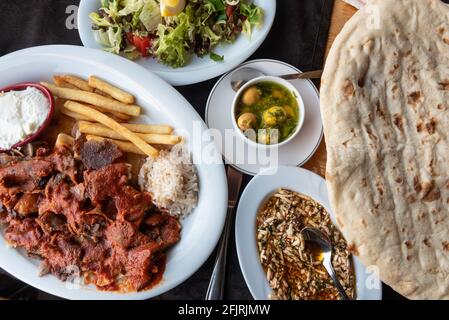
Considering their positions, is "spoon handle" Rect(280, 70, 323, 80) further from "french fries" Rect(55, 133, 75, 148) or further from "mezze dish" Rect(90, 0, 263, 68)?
"french fries" Rect(55, 133, 75, 148)

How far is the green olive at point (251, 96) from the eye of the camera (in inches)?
104

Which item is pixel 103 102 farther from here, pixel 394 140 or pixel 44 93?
pixel 394 140

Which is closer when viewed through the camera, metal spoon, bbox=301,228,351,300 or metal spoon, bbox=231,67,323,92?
metal spoon, bbox=301,228,351,300

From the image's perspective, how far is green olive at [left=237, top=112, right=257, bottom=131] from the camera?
2.59m

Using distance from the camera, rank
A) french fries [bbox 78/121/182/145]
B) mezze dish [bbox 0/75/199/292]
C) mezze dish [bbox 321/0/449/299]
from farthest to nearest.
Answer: french fries [bbox 78/121/182/145] < mezze dish [bbox 0/75/199/292] < mezze dish [bbox 321/0/449/299]

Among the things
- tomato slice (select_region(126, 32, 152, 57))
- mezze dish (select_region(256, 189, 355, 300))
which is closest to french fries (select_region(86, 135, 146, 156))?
tomato slice (select_region(126, 32, 152, 57))

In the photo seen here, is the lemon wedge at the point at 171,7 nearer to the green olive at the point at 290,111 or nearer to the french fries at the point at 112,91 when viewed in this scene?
the french fries at the point at 112,91

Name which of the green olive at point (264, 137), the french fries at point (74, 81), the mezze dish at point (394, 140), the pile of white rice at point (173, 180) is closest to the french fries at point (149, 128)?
the pile of white rice at point (173, 180)

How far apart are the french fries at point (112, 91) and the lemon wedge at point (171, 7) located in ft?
1.70

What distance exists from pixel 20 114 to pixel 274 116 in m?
1.47

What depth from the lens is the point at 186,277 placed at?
8.16 feet

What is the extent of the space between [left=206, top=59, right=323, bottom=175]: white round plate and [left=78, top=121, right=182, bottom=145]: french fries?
27 centimetres

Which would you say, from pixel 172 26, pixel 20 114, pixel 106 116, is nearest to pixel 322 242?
→ pixel 106 116

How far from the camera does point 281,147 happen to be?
267cm
